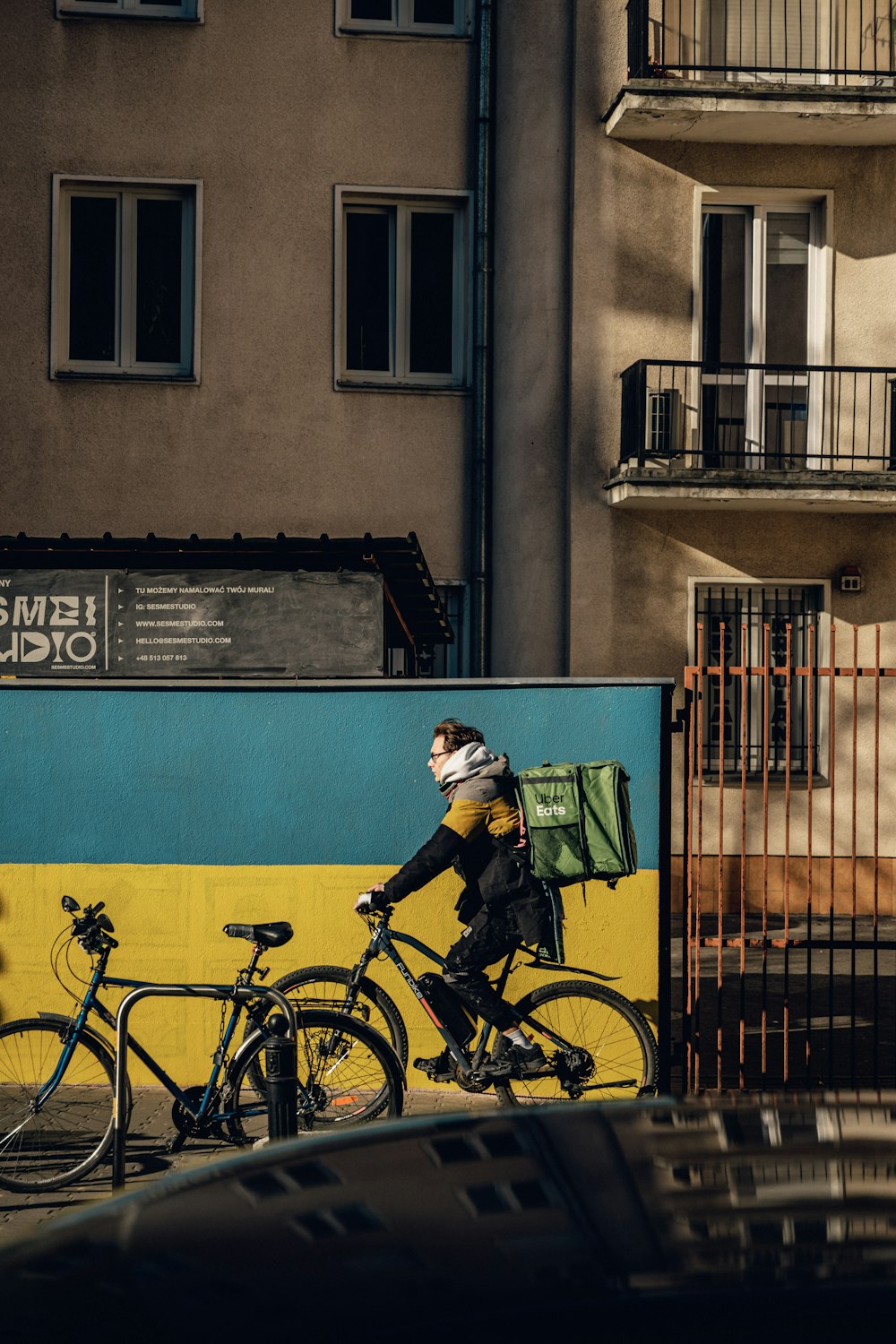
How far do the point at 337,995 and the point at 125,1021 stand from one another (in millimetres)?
1361

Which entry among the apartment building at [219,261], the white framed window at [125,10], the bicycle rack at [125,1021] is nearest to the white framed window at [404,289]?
the apartment building at [219,261]

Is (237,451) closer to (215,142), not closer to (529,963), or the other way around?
(215,142)

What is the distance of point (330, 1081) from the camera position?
Answer: 580cm

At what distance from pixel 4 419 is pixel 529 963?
386 inches

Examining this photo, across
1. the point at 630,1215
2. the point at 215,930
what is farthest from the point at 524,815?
the point at 630,1215

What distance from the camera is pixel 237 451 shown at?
14.1 meters

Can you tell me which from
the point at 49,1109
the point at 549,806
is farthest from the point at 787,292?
the point at 49,1109

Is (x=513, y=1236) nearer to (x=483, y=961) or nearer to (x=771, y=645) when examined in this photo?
(x=483, y=961)

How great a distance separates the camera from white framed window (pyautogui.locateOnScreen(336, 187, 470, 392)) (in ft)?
47.4

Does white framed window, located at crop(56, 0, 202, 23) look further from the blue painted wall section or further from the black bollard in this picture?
the black bollard

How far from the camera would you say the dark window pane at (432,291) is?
14.7m

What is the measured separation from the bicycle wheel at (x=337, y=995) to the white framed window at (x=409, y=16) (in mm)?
11191

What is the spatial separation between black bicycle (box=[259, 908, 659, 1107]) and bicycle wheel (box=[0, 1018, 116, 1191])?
3.06ft

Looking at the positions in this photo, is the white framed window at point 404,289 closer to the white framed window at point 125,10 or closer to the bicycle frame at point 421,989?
the white framed window at point 125,10
